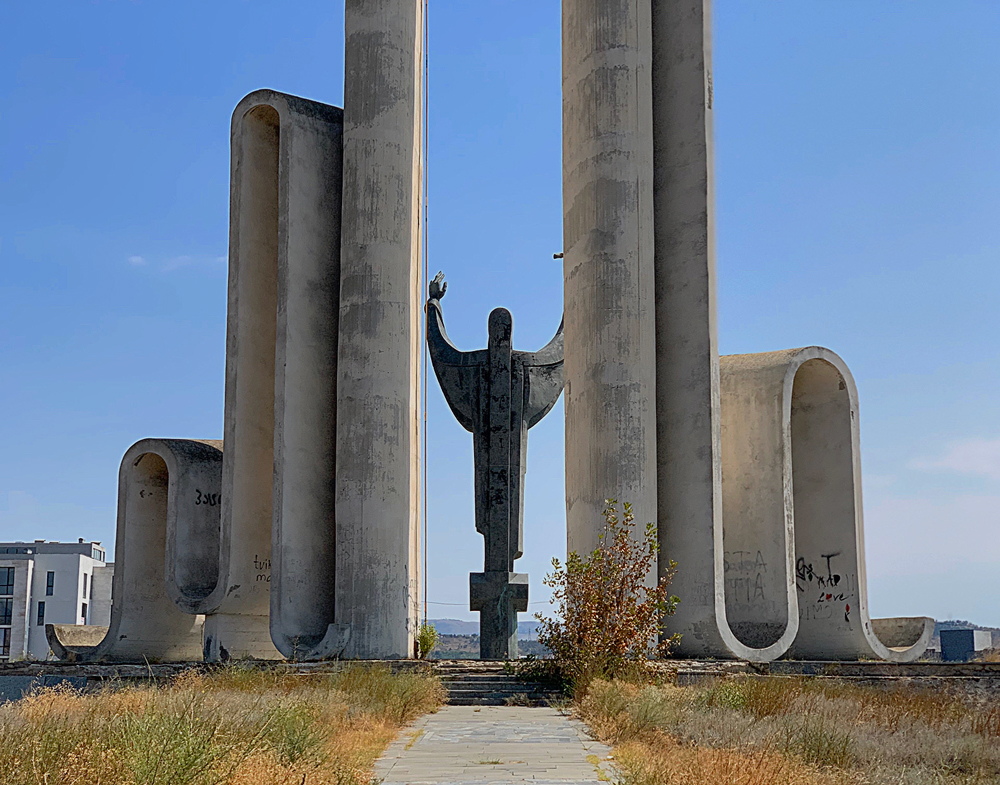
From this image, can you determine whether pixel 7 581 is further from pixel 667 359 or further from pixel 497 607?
pixel 667 359

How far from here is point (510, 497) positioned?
20922 millimetres

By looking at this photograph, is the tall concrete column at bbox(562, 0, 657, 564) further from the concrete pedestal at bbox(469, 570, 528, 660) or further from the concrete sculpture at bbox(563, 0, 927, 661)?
the concrete pedestal at bbox(469, 570, 528, 660)

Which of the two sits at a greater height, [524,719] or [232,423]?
[232,423]

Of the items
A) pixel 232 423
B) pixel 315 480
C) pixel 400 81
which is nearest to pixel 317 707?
pixel 315 480

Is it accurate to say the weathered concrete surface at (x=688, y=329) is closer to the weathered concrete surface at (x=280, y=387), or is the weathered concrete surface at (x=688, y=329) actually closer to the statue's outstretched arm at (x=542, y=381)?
the statue's outstretched arm at (x=542, y=381)

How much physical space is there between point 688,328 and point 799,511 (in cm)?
485

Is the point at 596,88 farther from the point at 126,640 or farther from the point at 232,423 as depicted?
the point at 126,640

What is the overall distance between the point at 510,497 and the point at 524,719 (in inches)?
353

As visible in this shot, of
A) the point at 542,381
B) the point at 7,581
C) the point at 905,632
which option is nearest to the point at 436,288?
the point at 542,381

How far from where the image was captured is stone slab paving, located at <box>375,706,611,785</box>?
24.1 feet

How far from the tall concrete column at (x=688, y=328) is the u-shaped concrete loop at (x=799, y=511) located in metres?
1.42

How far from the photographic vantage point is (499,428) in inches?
839

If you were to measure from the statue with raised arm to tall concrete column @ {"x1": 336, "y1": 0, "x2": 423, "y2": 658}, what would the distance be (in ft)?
4.04

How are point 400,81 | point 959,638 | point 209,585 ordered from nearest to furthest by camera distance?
point 400,81
point 209,585
point 959,638
